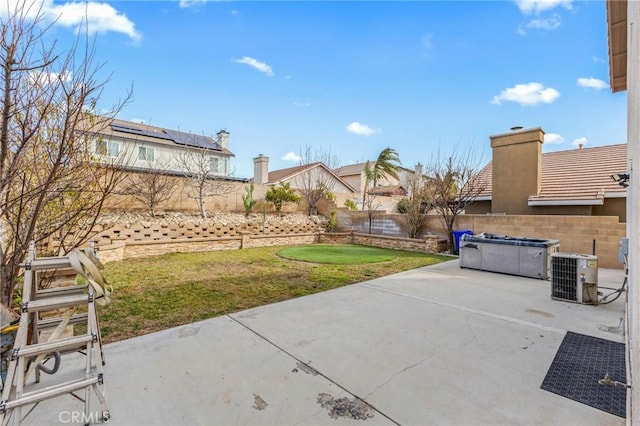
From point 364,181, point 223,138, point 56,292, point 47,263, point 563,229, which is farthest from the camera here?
point 364,181

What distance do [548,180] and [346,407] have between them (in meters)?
13.6

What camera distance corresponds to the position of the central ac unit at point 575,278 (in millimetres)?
5023

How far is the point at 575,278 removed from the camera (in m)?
5.12

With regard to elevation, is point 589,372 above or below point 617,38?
below

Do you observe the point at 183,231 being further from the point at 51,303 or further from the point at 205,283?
the point at 51,303

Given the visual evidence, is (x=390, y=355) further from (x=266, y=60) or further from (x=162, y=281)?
(x=266, y=60)

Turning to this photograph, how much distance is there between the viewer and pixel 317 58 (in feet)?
39.6

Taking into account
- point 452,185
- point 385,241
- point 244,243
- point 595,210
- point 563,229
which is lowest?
point 244,243

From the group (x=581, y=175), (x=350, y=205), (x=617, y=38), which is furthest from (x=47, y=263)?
(x=350, y=205)

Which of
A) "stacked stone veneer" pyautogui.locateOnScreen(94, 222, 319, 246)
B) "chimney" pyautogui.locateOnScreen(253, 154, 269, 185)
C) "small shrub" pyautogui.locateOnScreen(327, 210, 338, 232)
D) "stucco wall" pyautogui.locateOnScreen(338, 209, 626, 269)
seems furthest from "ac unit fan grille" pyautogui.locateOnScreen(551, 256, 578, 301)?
"chimney" pyautogui.locateOnScreen(253, 154, 269, 185)

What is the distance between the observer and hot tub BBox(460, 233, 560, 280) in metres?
6.91

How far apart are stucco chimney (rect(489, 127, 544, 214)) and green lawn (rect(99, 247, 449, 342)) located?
4.45m

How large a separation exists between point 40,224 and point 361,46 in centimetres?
1015

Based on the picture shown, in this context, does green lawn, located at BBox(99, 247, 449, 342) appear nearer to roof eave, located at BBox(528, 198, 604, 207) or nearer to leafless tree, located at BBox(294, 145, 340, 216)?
roof eave, located at BBox(528, 198, 604, 207)
